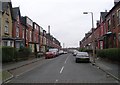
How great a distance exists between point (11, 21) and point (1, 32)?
5.84 metres

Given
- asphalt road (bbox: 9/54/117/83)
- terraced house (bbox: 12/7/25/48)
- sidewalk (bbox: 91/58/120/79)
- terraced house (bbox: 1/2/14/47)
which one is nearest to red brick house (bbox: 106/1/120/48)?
sidewalk (bbox: 91/58/120/79)

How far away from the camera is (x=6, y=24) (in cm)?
3406

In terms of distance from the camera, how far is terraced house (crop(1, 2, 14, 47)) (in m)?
32.6

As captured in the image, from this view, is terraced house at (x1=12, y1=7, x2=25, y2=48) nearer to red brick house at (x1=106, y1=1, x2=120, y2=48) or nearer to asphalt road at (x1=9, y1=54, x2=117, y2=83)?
red brick house at (x1=106, y1=1, x2=120, y2=48)

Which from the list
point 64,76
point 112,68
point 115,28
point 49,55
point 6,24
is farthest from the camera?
point 49,55

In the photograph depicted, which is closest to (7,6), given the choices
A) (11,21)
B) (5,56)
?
(11,21)

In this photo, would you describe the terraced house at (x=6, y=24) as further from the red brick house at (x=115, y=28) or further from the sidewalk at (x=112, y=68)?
the sidewalk at (x=112, y=68)

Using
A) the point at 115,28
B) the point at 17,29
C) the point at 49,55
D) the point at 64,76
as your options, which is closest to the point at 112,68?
the point at 64,76

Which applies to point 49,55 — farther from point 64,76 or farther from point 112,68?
point 64,76

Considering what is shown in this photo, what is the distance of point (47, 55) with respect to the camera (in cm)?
5038

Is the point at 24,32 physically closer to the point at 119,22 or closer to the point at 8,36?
the point at 8,36

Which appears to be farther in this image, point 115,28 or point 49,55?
point 49,55

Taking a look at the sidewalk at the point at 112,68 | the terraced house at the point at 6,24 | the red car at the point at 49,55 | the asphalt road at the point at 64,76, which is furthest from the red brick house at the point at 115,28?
the red car at the point at 49,55

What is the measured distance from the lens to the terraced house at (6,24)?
3256 cm
